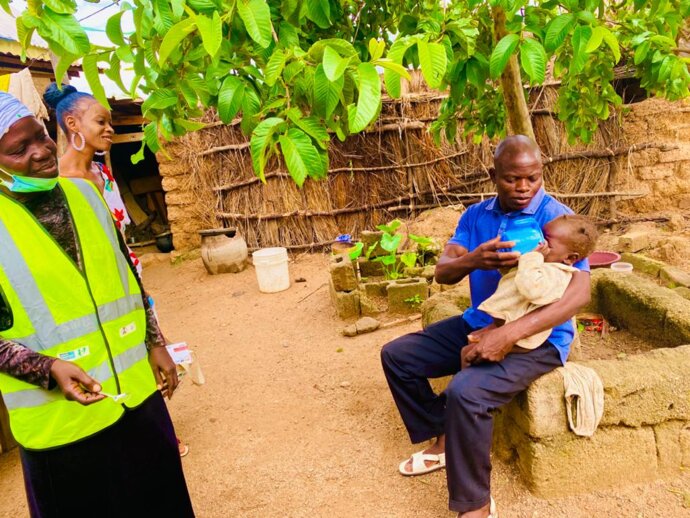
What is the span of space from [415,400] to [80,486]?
1.50 metres

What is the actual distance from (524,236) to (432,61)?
3.17 feet

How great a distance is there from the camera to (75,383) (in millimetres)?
1303

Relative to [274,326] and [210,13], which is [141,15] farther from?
[274,326]

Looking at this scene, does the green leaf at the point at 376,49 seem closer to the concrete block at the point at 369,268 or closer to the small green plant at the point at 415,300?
the small green plant at the point at 415,300

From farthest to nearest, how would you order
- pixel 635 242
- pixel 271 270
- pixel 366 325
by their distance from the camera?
pixel 271 270, pixel 635 242, pixel 366 325

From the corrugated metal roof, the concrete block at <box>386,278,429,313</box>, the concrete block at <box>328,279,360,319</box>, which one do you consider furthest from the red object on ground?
the corrugated metal roof

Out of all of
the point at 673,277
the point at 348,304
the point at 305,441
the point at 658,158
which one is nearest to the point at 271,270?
the point at 348,304

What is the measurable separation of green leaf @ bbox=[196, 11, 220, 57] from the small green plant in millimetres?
3800

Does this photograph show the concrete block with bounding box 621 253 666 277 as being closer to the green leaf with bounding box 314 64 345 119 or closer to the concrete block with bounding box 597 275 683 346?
the concrete block with bounding box 597 275 683 346

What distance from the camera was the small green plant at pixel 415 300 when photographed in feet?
14.9

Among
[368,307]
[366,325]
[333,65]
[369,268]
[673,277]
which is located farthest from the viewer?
[369,268]

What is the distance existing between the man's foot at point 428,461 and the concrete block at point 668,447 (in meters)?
0.96

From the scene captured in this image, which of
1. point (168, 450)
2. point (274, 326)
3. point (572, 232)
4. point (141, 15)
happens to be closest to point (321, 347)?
point (274, 326)

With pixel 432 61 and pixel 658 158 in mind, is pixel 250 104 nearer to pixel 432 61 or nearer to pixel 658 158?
pixel 432 61
